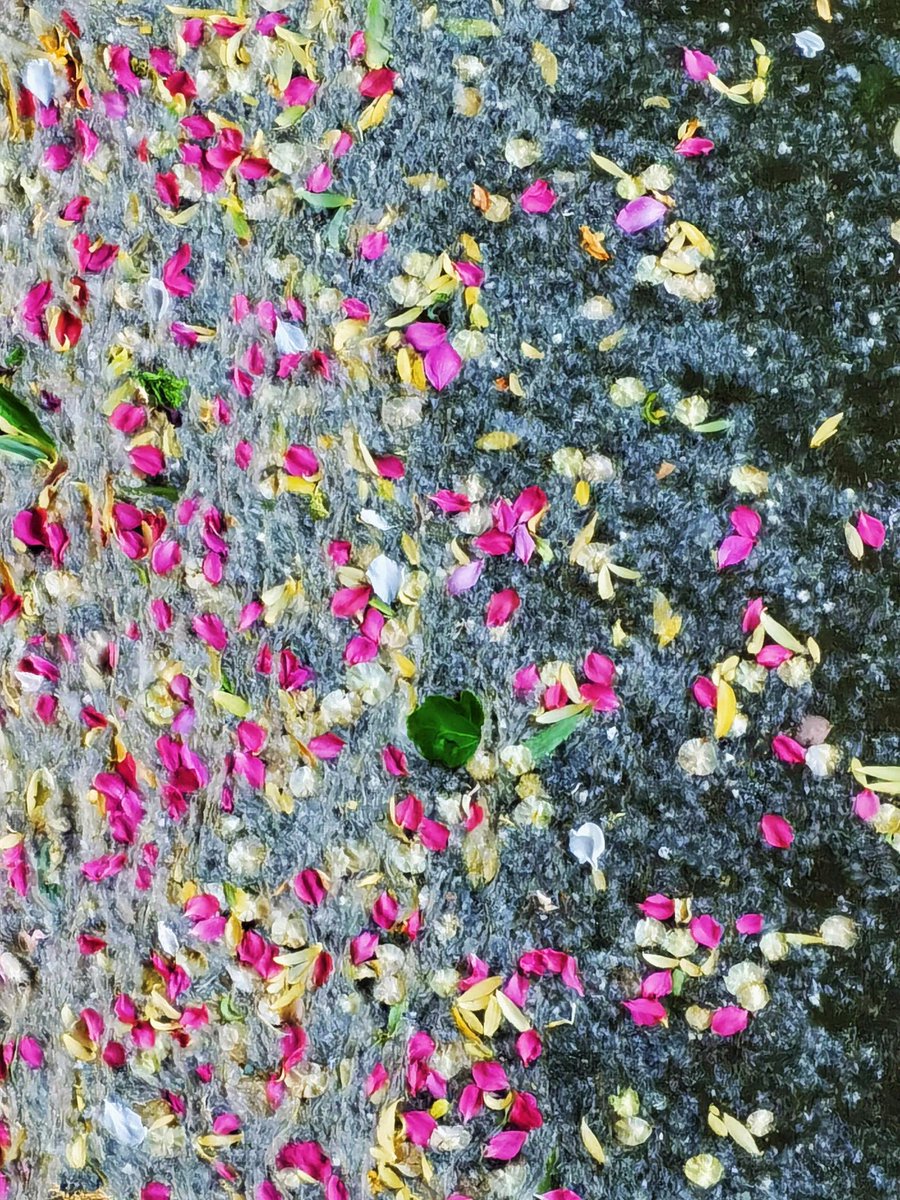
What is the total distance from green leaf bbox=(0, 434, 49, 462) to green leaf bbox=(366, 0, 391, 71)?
1.40 feet

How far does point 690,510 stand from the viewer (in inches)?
32.0

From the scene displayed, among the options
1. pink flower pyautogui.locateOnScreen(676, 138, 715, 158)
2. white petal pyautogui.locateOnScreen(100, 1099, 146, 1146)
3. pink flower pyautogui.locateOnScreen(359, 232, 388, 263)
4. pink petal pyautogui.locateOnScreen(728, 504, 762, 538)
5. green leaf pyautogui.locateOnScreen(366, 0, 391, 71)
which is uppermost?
green leaf pyautogui.locateOnScreen(366, 0, 391, 71)

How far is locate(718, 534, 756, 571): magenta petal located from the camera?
80cm

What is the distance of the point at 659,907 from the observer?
800 mm

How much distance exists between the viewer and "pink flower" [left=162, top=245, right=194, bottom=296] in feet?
2.81

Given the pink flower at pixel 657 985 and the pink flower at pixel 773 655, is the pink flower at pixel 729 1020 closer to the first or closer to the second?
the pink flower at pixel 657 985

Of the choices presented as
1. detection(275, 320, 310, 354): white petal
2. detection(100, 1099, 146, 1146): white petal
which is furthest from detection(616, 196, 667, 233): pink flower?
detection(100, 1099, 146, 1146): white petal

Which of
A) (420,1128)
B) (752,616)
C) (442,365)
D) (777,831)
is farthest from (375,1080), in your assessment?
(442,365)

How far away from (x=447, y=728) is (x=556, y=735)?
88 millimetres

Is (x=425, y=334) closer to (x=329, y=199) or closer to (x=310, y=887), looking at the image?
(x=329, y=199)

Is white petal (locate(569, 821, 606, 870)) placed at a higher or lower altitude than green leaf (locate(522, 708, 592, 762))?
lower

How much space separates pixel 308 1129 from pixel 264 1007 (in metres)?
0.10

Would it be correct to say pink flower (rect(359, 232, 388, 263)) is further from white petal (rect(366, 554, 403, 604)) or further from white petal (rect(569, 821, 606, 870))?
white petal (rect(569, 821, 606, 870))

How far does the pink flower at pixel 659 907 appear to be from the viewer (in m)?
0.80
